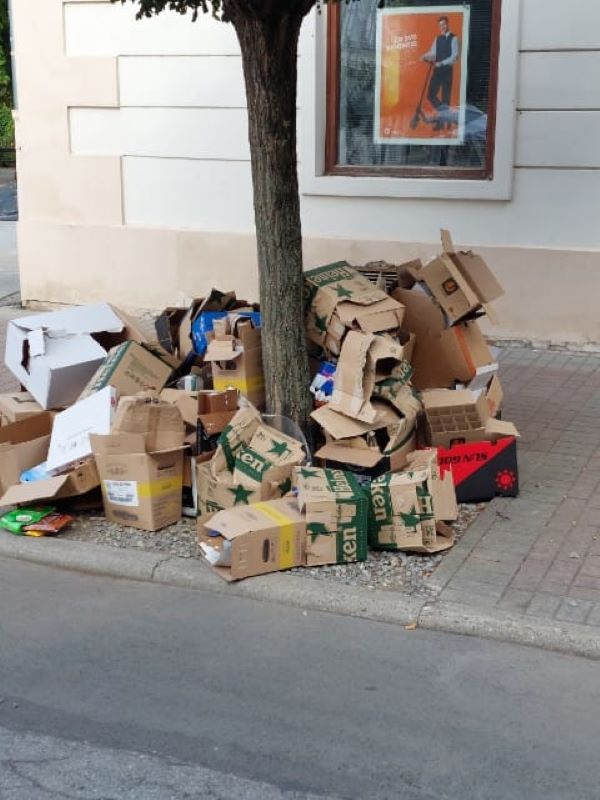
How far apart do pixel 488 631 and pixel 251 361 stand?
2352 millimetres

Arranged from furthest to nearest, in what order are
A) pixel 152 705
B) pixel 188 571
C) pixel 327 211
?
pixel 327 211 < pixel 188 571 < pixel 152 705

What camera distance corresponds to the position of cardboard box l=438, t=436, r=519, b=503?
5719 mm

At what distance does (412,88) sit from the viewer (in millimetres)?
9297

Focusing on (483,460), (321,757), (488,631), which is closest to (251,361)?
(483,460)

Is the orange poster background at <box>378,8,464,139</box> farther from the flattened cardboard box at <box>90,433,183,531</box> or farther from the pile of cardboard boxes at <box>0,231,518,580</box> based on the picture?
the flattened cardboard box at <box>90,433,183,531</box>

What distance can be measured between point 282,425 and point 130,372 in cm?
103

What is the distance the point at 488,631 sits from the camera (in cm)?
445

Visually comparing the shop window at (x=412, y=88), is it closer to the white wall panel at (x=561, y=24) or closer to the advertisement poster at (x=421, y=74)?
the advertisement poster at (x=421, y=74)

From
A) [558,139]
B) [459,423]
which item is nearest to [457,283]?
[459,423]

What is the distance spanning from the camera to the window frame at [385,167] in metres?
8.70

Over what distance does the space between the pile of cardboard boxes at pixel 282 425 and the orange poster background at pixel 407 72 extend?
2.93 meters

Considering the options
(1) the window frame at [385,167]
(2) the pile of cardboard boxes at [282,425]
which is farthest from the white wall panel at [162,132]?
(2) the pile of cardboard boxes at [282,425]

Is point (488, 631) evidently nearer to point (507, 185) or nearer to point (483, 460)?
point (483, 460)

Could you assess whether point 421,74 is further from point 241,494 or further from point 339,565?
point 339,565
